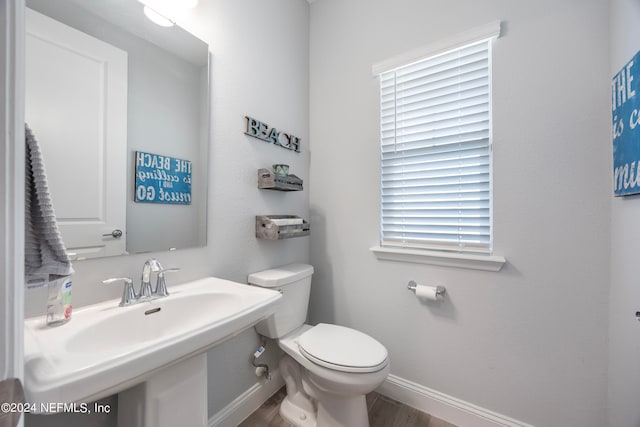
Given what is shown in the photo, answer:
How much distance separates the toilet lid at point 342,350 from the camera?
111cm

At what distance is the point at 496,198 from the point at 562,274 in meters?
0.42

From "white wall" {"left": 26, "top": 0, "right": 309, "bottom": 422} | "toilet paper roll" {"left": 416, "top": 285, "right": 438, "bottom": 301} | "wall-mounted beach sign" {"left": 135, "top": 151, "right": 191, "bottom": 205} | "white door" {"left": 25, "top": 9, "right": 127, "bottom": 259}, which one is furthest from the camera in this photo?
"toilet paper roll" {"left": 416, "top": 285, "right": 438, "bottom": 301}

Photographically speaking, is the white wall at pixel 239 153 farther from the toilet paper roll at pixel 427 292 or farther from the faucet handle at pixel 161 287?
the toilet paper roll at pixel 427 292

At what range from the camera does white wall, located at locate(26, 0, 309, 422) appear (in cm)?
123

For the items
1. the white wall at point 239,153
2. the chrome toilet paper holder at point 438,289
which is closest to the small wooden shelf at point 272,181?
the white wall at point 239,153

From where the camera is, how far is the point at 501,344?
4.13 feet

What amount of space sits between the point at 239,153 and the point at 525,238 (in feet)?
4.91

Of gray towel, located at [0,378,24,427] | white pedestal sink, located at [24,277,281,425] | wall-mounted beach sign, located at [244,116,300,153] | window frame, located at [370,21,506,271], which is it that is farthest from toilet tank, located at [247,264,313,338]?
gray towel, located at [0,378,24,427]

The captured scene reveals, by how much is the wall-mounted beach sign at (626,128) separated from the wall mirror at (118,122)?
1.64 meters

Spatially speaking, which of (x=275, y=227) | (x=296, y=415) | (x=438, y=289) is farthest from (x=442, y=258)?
(x=296, y=415)

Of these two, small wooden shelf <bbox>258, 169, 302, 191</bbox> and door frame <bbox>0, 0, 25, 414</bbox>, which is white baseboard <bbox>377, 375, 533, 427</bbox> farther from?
door frame <bbox>0, 0, 25, 414</bbox>

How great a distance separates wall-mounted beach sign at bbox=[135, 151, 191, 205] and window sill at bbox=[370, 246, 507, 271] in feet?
3.62

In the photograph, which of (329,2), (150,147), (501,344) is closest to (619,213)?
(501,344)

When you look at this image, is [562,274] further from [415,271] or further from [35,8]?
[35,8]
